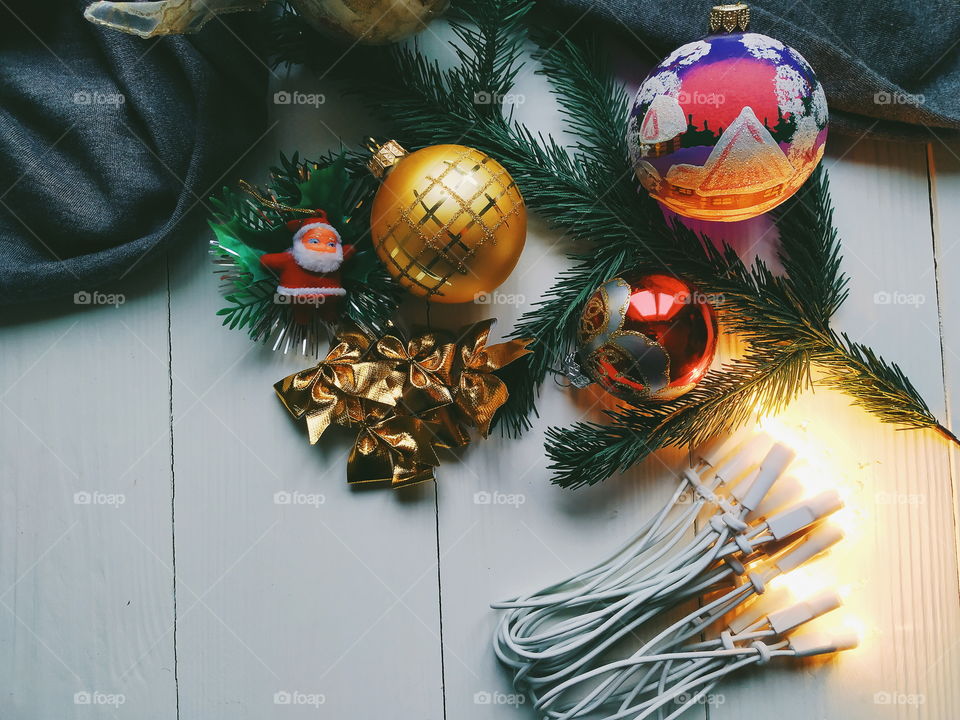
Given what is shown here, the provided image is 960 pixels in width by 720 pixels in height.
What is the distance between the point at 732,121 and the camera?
0.62 m

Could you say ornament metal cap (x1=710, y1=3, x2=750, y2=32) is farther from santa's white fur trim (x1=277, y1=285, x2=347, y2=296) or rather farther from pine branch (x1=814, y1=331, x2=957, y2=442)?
santa's white fur trim (x1=277, y1=285, x2=347, y2=296)

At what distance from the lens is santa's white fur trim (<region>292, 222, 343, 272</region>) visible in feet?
2.37

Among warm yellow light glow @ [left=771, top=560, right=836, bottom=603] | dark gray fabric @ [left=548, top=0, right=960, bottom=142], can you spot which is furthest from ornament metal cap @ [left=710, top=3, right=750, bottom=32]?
warm yellow light glow @ [left=771, top=560, right=836, bottom=603]

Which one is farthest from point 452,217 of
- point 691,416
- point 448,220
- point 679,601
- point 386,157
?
point 679,601

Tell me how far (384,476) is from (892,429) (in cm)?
57

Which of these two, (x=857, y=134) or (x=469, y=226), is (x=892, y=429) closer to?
(x=857, y=134)

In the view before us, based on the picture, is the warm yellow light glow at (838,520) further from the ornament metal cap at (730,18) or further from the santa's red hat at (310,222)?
the santa's red hat at (310,222)

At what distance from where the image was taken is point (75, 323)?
84 centimetres

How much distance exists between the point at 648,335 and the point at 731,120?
7.8 inches

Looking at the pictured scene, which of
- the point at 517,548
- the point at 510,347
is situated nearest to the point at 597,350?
the point at 510,347

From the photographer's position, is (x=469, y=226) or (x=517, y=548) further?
(x=517, y=548)

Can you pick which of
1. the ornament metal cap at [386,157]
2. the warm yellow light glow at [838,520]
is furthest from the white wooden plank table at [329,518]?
the ornament metal cap at [386,157]

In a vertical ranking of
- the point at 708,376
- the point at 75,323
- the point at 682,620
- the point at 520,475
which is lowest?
the point at 682,620

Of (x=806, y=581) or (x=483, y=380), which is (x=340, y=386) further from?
(x=806, y=581)
